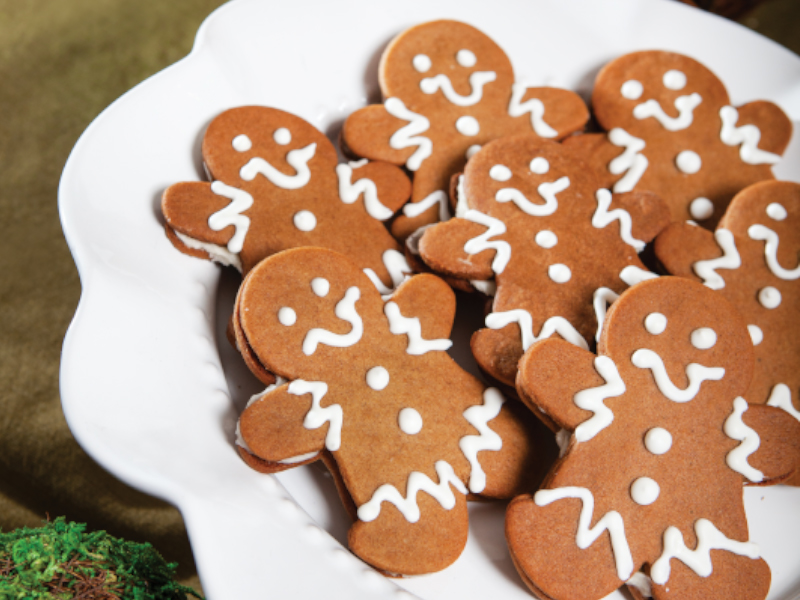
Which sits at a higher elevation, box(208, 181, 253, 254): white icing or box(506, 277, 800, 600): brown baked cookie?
box(208, 181, 253, 254): white icing

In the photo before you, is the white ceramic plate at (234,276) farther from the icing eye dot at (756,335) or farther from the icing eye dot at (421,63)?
the icing eye dot at (756,335)

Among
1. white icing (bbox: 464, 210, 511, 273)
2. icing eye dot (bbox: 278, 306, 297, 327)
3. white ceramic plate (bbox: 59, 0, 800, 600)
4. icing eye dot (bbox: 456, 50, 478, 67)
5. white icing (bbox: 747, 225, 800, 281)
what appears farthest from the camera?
icing eye dot (bbox: 456, 50, 478, 67)

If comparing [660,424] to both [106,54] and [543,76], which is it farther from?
[106,54]

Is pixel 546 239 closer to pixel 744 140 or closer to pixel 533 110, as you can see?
pixel 533 110

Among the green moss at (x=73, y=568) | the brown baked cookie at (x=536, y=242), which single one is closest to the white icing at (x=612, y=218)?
the brown baked cookie at (x=536, y=242)

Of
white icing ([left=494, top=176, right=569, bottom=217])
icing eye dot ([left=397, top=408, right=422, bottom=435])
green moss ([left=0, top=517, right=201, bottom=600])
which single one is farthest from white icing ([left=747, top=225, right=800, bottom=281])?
green moss ([left=0, top=517, right=201, bottom=600])

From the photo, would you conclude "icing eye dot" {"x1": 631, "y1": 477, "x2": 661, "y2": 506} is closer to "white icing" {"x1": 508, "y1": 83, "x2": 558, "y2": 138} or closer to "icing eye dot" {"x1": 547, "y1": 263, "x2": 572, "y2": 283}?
"icing eye dot" {"x1": 547, "y1": 263, "x2": 572, "y2": 283}

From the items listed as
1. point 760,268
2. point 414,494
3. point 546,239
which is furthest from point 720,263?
point 414,494

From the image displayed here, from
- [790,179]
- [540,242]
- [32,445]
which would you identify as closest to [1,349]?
[32,445]
